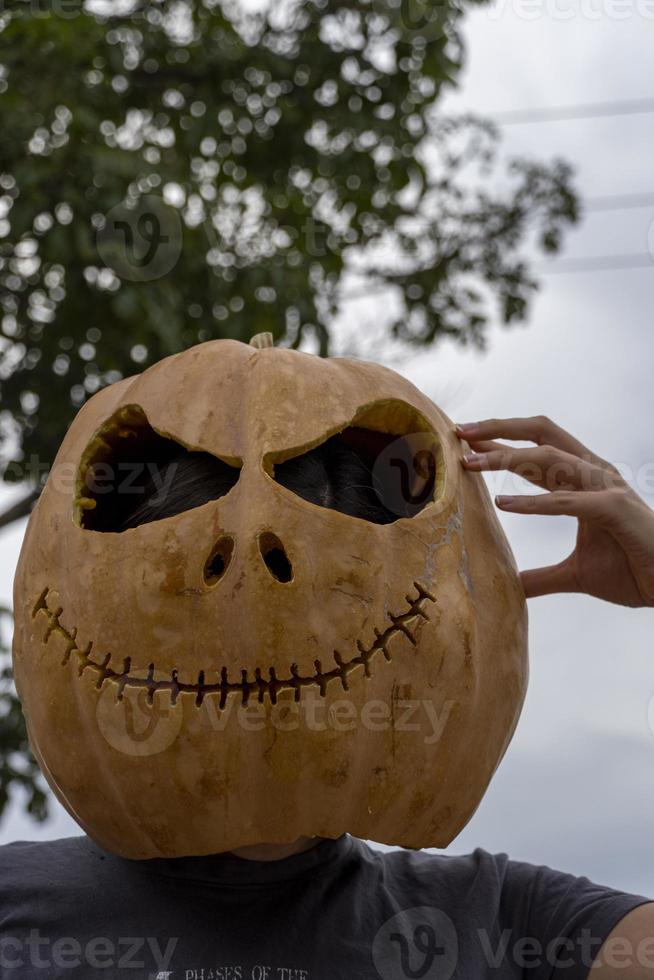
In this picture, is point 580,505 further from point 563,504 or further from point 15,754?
point 15,754

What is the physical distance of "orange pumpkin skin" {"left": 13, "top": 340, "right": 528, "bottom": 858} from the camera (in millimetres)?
1918

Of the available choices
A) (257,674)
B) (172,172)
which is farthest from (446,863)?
(172,172)

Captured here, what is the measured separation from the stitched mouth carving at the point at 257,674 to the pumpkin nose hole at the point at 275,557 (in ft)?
0.51

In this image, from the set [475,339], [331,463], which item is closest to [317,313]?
[475,339]

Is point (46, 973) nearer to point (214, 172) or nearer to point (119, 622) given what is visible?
point (119, 622)

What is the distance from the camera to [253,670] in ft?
6.28

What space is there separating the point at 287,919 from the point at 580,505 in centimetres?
89

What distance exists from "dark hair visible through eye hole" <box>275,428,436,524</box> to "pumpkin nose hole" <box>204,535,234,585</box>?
17 centimetres

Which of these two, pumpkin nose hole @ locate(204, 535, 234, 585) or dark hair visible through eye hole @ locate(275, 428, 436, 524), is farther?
dark hair visible through eye hole @ locate(275, 428, 436, 524)

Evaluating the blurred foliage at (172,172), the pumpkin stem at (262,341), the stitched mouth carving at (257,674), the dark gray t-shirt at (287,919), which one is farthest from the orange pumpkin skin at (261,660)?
the blurred foliage at (172,172)

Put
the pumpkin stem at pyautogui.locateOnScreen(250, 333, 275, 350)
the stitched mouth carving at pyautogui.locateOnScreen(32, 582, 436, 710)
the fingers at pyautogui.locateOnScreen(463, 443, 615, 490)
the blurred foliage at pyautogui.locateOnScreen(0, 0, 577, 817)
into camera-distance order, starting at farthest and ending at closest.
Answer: the blurred foliage at pyautogui.locateOnScreen(0, 0, 577, 817) < the pumpkin stem at pyautogui.locateOnScreen(250, 333, 275, 350) < the fingers at pyautogui.locateOnScreen(463, 443, 615, 490) < the stitched mouth carving at pyautogui.locateOnScreen(32, 582, 436, 710)

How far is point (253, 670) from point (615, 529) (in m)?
0.75

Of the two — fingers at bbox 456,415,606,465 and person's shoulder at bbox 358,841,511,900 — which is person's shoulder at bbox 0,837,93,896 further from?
fingers at bbox 456,415,606,465

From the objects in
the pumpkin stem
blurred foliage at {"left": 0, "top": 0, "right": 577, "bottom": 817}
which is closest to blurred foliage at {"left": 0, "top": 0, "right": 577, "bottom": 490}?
blurred foliage at {"left": 0, "top": 0, "right": 577, "bottom": 817}
